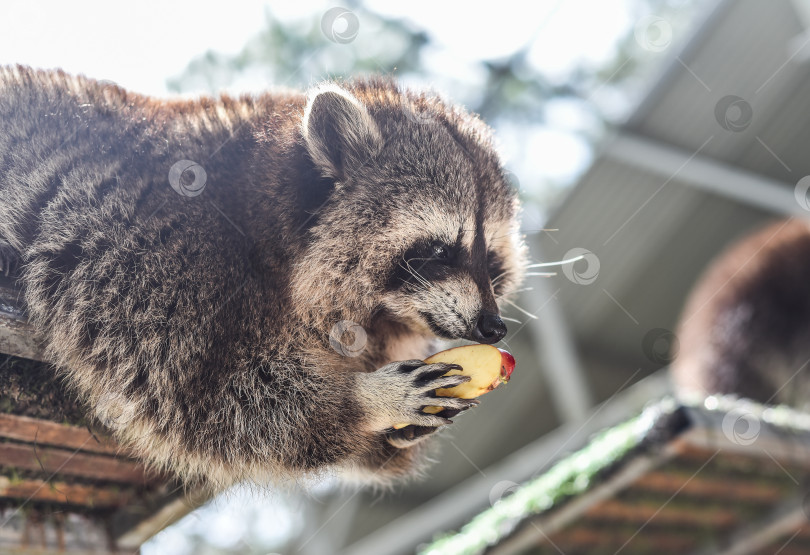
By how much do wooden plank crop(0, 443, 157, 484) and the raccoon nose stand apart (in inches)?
67.0

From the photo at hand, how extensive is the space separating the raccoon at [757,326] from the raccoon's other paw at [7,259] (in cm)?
609

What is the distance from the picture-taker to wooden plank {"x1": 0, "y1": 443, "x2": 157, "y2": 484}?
3061 mm

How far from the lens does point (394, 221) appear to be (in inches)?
123

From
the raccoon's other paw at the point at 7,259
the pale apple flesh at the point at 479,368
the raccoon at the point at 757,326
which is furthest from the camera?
the raccoon at the point at 757,326

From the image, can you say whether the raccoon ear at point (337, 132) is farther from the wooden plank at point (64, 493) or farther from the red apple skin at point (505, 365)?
the wooden plank at point (64, 493)

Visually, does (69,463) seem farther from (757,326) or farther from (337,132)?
(757,326)

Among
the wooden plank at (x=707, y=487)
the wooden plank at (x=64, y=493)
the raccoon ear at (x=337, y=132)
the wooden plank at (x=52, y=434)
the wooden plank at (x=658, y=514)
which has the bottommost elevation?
the wooden plank at (x=64, y=493)

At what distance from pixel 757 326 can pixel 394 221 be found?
18.4ft

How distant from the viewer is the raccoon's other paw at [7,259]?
2.96m

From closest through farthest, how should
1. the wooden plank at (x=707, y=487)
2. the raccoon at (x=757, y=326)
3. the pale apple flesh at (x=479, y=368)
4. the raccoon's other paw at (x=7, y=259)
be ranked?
the pale apple flesh at (x=479, y=368) < the raccoon's other paw at (x=7, y=259) < the wooden plank at (x=707, y=487) < the raccoon at (x=757, y=326)

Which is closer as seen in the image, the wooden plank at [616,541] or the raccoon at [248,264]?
the raccoon at [248,264]

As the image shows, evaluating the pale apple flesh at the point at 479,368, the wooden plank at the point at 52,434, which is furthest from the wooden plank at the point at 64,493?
the pale apple flesh at the point at 479,368

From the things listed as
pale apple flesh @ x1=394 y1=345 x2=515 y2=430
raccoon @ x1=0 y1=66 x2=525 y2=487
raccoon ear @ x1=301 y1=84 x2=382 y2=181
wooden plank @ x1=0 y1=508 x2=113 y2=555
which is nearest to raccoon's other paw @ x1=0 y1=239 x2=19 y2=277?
raccoon @ x1=0 y1=66 x2=525 y2=487

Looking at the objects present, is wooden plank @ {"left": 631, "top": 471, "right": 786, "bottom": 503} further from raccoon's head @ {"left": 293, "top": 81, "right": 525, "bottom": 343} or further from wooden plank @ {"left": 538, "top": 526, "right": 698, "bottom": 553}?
raccoon's head @ {"left": 293, "top": 81, "right": 525, "bottom": 343}
